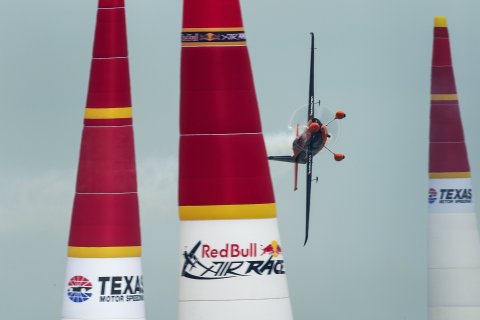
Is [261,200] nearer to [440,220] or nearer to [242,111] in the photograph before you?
[242,111]

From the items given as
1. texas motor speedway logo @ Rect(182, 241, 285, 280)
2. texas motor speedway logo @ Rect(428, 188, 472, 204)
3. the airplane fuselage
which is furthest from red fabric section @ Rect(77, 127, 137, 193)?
texas motor speedway logo @ Rect(428, 188, 472, 204)

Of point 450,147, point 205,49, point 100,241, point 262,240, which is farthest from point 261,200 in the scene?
point 450,147

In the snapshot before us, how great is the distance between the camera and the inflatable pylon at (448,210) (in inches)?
1960

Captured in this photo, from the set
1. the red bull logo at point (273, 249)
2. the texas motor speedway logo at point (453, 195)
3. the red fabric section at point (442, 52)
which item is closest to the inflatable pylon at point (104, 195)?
the red bull logo at point (273, 249)

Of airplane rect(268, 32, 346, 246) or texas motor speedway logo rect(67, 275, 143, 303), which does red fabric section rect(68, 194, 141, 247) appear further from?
airplane rect(268, 32, 346, 246)

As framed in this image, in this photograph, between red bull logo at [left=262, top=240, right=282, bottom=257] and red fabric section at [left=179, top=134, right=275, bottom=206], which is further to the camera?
red bull logo at [left=262, top=240, right=282, bottom=257]

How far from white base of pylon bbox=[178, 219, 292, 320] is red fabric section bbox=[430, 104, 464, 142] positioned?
21672mm

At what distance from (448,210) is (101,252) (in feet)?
64.9

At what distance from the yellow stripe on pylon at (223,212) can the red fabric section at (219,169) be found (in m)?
0.08

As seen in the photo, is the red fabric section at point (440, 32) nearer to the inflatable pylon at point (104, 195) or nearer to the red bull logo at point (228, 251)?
the inflatable pylon at point (104, 195)

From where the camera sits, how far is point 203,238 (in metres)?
28.4

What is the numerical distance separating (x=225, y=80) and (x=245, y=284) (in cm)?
362

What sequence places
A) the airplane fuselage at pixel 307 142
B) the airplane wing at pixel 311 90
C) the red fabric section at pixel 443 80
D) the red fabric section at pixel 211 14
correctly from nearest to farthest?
the red fabric section at pixel 211 14 < the airplane wing at pixel 311 90 < the airplane fuselage at pixel 307 142 < the red fabric section at pixel 443 80

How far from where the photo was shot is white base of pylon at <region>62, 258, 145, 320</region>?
3372cm
